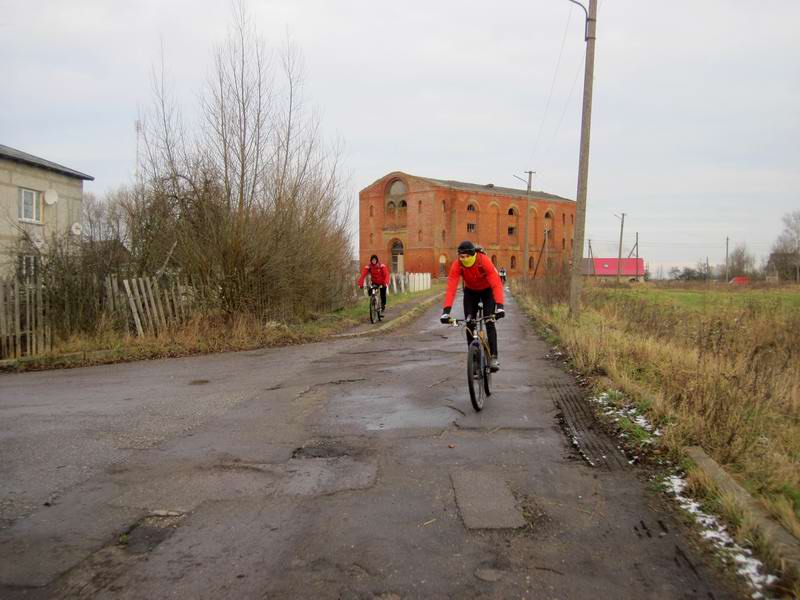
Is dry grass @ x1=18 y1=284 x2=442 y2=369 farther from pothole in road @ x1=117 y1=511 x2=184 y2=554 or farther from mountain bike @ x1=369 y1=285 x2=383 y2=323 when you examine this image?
pothole in road @ x1=117 y1=511 x2=184 y2=554

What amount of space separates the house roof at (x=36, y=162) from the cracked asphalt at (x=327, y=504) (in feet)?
69.1

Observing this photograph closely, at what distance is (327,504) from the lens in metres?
4.02

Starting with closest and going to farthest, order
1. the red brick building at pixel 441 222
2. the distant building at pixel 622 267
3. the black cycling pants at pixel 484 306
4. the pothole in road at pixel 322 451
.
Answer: the pothole in road at pixel 322 451 → the black cycling pants at pixel 484 306 → the red brick building at pixel 441 222 → the distant building at pixel 622 267

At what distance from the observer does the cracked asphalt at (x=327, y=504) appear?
9.98 feet

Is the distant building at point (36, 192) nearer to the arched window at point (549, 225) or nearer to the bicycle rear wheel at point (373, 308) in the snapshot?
the bicycle rear wheel at point (373, 308)

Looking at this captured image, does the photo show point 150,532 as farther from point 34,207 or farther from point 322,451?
point 34,207

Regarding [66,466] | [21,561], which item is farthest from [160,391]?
[21,561]

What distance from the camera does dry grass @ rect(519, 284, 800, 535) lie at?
4.23 m

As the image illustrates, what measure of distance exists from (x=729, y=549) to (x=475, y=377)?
11.2 ft

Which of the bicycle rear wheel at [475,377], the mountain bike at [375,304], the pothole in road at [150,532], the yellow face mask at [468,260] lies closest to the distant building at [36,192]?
the mountain bike at [375,304]

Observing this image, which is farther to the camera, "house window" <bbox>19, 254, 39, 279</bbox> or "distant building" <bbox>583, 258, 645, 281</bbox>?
"distant building" <bbox>583, 258, 645, 281</bbox>

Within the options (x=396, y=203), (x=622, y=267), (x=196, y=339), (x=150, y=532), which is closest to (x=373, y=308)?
(x=196, y=339)

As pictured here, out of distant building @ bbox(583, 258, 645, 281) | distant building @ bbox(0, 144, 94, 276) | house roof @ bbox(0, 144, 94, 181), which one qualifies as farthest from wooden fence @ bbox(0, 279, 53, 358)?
distant building @ bbox(583, 258, 645, 281)

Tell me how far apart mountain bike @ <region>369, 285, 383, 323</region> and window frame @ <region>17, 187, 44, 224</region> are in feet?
57.9
